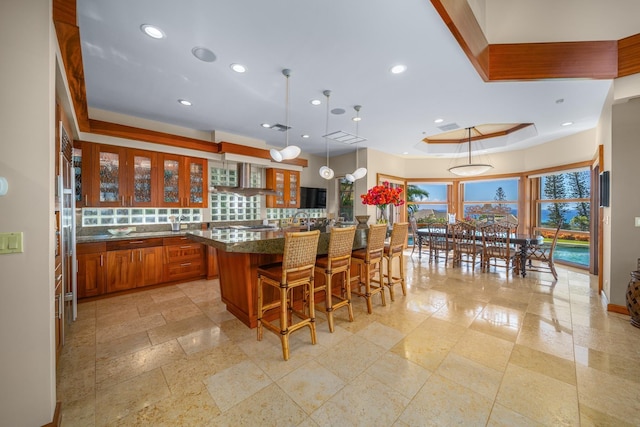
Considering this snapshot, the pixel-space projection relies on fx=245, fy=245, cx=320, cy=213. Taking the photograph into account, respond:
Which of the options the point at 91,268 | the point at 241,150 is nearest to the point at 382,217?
the point at 241,150

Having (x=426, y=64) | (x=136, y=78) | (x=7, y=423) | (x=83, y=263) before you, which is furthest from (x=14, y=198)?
(x=426, y=64)

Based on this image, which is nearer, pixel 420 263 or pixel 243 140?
pixel 243 140

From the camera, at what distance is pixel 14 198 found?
1.30 metres

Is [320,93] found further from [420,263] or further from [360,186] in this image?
[420,263]

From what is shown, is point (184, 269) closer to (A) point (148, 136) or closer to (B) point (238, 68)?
(A) point (148, 136)

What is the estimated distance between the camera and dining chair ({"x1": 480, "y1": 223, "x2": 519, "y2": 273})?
4570mm

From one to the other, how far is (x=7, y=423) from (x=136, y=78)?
3290 mm

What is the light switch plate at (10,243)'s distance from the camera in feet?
4.15

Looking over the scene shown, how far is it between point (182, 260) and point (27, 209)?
3020mm

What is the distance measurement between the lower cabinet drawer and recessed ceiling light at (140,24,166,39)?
317 cm

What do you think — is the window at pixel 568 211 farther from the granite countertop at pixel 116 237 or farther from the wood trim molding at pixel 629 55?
the granite countertop at pixel 116 237

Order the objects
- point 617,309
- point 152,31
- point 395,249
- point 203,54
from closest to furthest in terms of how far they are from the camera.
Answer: point 152,31
point 203,54
point 617,309
point 395,249

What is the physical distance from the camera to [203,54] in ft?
8.26

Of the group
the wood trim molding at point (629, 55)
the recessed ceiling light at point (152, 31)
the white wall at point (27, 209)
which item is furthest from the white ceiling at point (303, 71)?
the white wall at point (27, 209)
